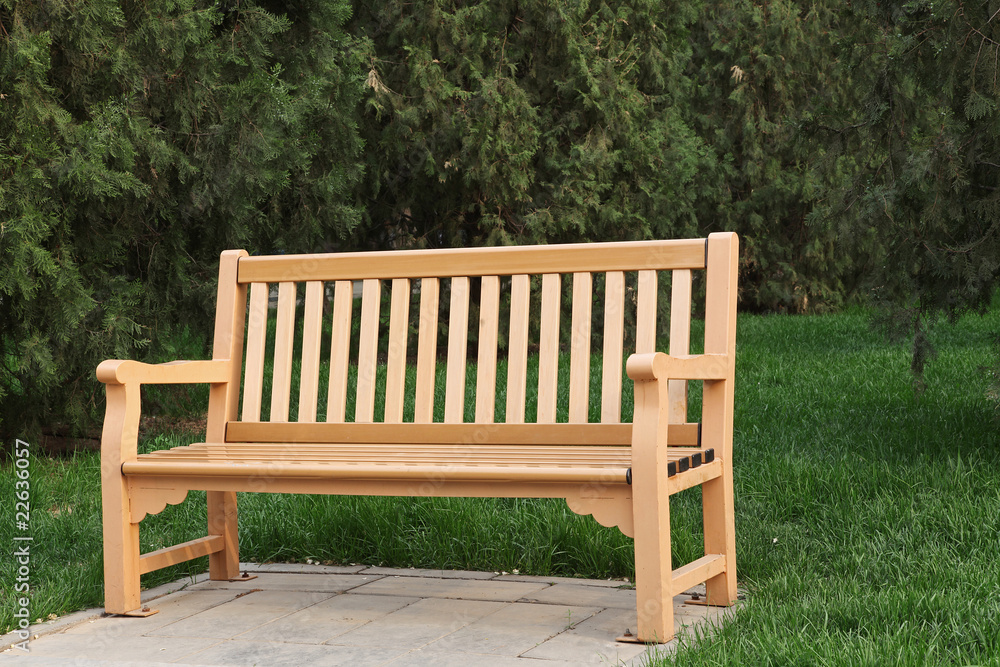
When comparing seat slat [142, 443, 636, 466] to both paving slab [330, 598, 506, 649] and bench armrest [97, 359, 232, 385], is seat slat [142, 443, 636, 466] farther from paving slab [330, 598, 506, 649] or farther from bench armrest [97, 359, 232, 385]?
paving slab [330, 598, 506, 649]

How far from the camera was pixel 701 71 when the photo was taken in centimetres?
1611

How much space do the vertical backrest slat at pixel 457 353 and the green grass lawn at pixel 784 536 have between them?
1.98 feet

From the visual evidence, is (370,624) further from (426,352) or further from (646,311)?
(646,311)

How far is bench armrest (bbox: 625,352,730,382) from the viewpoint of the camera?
2682mm

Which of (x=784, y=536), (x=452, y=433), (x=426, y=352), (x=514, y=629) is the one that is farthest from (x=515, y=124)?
(x=514, y=629)

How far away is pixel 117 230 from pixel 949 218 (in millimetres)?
4052

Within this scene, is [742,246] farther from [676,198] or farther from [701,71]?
[676,198]

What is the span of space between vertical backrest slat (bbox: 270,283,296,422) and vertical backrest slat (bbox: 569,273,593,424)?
0.99 m

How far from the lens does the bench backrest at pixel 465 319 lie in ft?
10.5

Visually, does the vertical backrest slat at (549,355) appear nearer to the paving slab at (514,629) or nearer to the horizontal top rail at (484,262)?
the horizontal top rail at (484,262)

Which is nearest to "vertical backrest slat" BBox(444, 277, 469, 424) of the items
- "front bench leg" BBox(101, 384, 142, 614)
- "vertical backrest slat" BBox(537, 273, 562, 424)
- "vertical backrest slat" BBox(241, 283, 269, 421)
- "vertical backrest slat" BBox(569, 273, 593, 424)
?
"vertical backrest slat" BBox(537, 273, 562, 424)

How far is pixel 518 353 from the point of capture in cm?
337

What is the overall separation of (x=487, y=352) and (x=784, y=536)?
124 centimetres

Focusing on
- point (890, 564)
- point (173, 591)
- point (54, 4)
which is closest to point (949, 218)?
point (890, 564)
